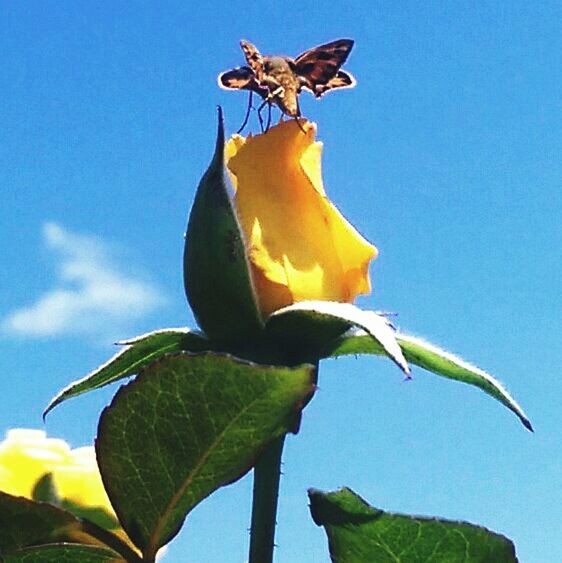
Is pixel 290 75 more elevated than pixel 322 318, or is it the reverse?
pixel 290 75

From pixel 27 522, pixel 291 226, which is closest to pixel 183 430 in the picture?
pixel 27 522

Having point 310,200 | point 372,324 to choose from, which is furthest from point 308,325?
point 310,200

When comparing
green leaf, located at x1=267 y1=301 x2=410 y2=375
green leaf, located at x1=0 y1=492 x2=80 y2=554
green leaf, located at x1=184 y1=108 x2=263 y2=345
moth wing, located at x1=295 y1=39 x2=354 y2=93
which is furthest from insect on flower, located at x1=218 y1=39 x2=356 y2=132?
green leaf, located at x1=0 y1=492 x2=80 y2=554

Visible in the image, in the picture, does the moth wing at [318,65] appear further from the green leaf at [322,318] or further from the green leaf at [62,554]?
the green leaf at [62,554]

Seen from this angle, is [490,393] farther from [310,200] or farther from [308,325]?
[310,200]

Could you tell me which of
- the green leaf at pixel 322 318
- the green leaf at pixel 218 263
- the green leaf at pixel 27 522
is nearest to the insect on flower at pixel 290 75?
the green leaf at pixel 218 263

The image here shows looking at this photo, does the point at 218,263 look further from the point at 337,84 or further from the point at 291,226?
the point at 337,84
